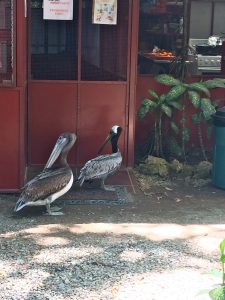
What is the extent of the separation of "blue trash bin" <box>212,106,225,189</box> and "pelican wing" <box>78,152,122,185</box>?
1.21 m

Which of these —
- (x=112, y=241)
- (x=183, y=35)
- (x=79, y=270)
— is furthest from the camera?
(x=183, y=35)

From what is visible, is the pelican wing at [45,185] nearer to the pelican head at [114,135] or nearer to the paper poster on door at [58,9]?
the pelican head at [114,135]

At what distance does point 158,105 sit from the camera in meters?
8.60

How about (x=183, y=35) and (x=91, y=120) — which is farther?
(x=183, y=35)

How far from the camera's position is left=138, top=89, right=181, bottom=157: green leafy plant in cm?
851

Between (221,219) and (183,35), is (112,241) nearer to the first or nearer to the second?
(221,219)

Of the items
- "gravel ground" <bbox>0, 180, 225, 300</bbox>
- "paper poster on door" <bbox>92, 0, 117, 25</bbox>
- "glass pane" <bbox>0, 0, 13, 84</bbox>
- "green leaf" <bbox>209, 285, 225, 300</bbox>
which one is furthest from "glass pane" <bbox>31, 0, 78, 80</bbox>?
"green leaf" <bbox>209, 285, 225, 300</bbox>

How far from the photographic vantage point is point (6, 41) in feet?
23.7

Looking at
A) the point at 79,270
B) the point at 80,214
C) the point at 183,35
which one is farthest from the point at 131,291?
the point at 183,35

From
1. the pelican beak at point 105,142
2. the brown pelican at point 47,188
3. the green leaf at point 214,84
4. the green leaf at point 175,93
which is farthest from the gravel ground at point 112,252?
the green leaf at point 214,84

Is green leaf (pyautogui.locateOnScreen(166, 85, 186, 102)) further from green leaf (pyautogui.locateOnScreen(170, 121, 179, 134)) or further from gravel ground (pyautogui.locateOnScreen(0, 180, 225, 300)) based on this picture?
gravel ground (pyautogui.locateOnScreen(0, 180, 225, 300))

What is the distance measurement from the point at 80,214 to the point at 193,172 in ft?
7.22

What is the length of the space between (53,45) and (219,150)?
245 cm

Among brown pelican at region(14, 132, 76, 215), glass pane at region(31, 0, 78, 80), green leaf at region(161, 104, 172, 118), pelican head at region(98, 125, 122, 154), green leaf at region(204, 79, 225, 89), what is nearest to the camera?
brown pelican at region(14, 132, 76, 215)
